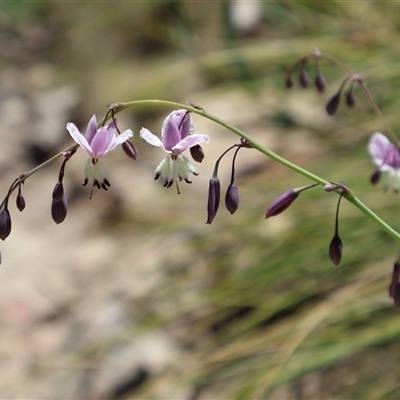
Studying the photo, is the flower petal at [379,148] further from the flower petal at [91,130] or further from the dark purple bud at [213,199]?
the flower petal at [91,130]

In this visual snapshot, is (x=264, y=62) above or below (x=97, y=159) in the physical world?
above

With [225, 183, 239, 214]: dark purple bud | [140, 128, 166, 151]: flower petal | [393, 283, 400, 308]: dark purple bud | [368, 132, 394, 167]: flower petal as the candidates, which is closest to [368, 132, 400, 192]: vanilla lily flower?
[368, 132, 394, 167]: flower petal

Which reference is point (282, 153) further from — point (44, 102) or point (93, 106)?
point (44, 102)

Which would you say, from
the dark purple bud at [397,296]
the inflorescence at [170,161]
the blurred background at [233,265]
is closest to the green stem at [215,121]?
the inflorescence at [170,161]

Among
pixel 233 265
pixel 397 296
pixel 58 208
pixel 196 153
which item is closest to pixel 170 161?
pixel 196 153

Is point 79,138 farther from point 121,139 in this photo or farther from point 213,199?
point 213,199

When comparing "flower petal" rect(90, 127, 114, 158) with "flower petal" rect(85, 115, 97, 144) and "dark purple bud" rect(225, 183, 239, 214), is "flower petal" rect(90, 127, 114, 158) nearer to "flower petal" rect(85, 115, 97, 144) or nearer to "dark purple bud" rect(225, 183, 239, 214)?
"flower petal" rect(85, 115, 97, 144)

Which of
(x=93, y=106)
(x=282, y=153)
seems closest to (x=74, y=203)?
(x=93, y=106)
